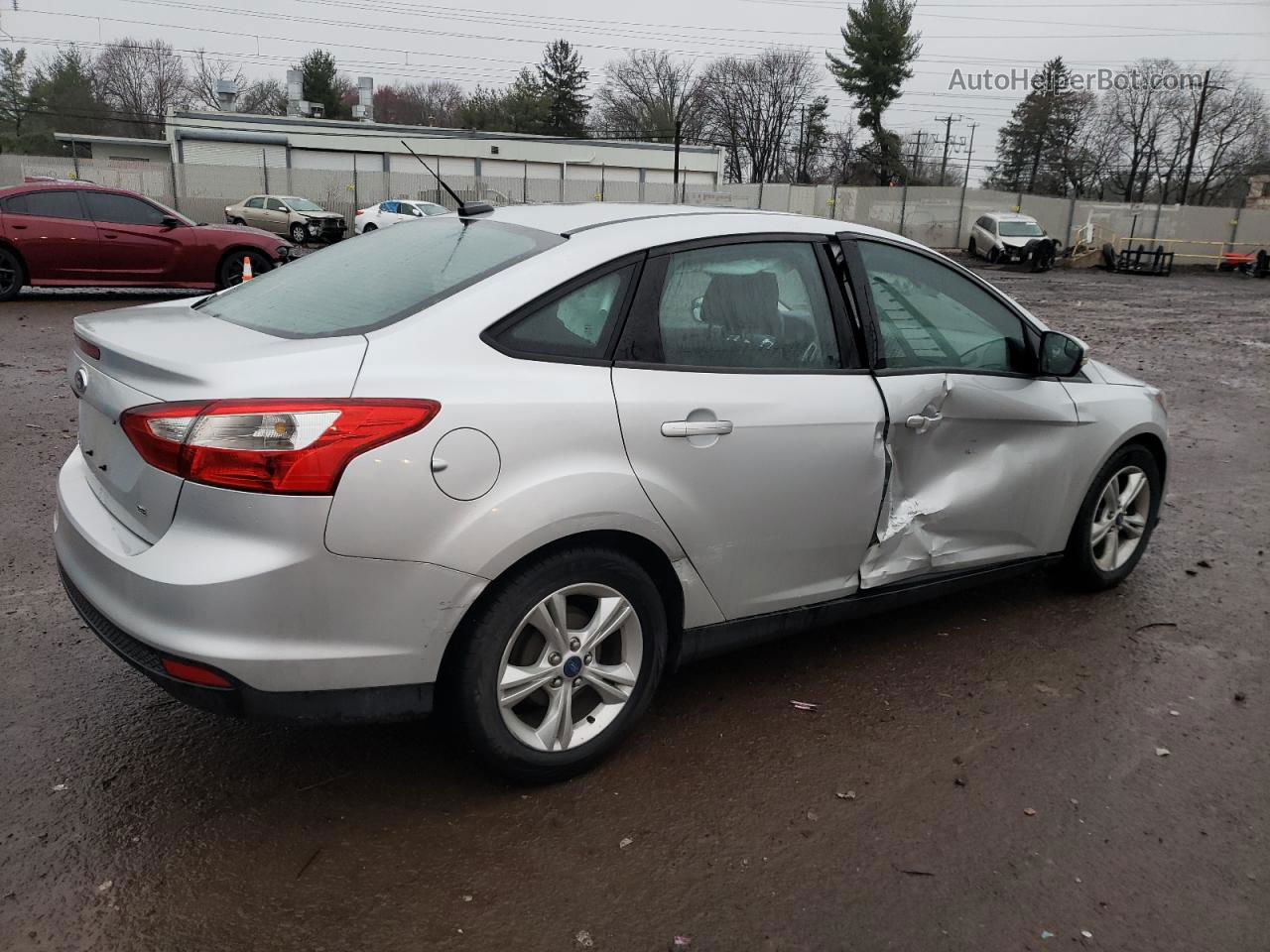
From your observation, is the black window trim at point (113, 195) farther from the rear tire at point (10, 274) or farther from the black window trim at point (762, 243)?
the black window trim at point (762, 243)

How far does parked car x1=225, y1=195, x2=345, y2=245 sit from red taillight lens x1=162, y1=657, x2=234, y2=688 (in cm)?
3169

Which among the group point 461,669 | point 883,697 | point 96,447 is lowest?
point 883,697

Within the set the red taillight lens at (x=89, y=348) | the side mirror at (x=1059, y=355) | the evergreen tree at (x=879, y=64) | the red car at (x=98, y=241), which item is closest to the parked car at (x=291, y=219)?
the red car at (x=98, y=241)

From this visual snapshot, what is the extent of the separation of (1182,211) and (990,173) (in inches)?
1561

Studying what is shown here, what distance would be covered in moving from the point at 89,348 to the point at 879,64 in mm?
69219

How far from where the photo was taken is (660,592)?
3090 millimetres

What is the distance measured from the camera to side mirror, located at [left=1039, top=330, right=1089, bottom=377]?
4.07 m

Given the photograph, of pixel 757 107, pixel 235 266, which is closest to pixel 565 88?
pixel 757 107

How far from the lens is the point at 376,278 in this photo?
124 inches

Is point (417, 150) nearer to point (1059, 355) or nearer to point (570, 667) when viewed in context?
point (1059, 355)

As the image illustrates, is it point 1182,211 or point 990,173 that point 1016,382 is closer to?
point 1182,211

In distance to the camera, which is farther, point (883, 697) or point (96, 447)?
point (883, 697)

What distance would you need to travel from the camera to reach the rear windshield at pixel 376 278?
2871 millimetres

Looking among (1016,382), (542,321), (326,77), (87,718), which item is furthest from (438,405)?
(326,77)
